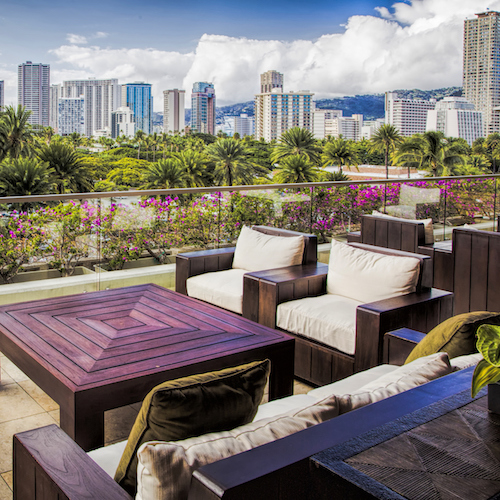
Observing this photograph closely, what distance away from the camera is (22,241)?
12.0 feet

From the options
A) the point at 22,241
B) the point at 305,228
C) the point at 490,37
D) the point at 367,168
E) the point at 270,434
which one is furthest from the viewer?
the point at 490,37

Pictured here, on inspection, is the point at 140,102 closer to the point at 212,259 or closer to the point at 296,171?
the point at 296,171

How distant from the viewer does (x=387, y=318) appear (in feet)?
8.70

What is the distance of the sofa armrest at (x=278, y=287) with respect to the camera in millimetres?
3170

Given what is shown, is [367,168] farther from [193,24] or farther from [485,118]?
[193,24]

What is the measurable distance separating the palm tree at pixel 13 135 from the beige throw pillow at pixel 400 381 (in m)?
38.9

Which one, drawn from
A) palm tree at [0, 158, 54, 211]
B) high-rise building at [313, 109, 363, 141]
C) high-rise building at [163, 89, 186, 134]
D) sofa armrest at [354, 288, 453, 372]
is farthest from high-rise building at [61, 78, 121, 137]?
sofa armrest at [354, 288, 453, 372]

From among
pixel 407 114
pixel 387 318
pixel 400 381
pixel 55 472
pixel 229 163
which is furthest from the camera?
pixel 407 114

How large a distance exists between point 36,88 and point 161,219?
190 ft

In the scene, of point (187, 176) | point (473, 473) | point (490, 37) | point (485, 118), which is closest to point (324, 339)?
point (473, 473)

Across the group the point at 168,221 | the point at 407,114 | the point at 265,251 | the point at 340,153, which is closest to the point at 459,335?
the point at 265,251

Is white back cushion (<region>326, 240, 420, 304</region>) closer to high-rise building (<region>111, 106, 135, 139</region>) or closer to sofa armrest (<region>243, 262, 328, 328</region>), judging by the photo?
sofa armrest (<region>243, 262, 328, 328</region>)

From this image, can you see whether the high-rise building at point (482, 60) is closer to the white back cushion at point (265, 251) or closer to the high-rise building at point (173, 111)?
the high-rise building at point (173, 111)

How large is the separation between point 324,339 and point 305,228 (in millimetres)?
2179
